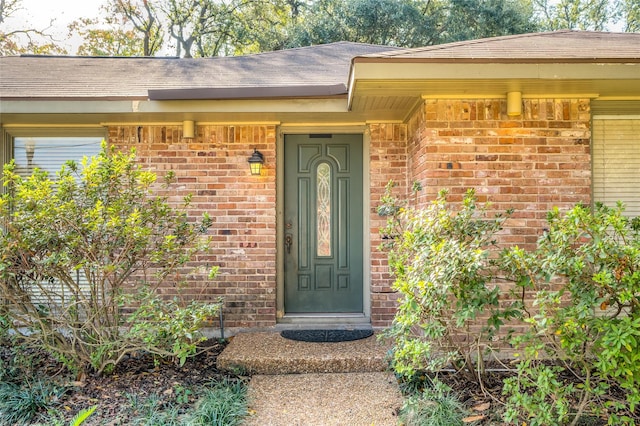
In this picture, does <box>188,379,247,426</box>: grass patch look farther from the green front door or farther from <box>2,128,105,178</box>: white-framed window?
<box>2,128,105,178</box>: white-framed window

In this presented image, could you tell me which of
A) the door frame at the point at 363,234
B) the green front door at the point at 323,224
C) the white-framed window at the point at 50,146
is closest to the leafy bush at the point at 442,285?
the door frame at the point at 363,234

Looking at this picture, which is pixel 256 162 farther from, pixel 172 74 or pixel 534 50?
pixel 534 50

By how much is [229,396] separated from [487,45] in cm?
356

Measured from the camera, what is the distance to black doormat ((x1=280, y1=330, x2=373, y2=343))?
4418mm

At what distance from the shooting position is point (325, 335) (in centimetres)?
457

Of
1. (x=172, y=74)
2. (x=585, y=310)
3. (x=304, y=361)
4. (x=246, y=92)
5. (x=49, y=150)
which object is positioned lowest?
(x=304, y=361)

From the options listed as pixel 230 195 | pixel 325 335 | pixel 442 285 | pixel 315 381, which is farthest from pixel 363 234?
pixel 442 285

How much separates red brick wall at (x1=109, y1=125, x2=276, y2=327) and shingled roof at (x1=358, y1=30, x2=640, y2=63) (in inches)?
75.1

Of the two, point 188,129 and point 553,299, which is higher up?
point 188,129

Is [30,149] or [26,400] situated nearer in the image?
[26,400]

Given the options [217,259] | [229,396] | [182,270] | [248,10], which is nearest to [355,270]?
[217,259]

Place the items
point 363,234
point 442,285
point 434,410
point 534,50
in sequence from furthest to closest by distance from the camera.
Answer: point 363,234 < point 534,50 < point 434,410 < point 442,285

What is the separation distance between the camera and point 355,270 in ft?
17.1

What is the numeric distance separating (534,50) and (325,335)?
317cm
